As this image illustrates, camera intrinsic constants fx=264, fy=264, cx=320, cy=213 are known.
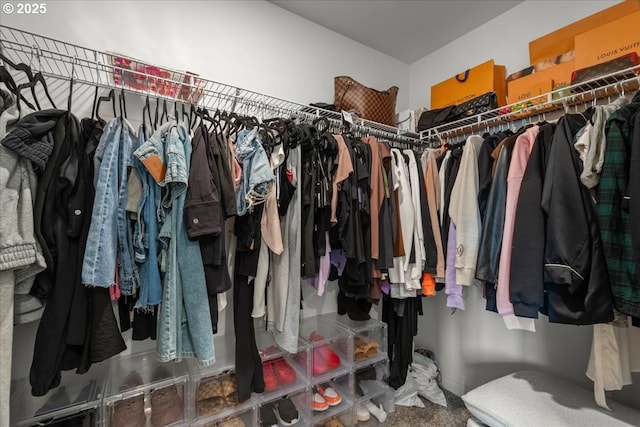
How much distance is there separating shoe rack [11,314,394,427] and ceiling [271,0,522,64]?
208cm

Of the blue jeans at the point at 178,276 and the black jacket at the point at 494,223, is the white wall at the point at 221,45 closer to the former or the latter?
the blue jeans at the point at 178,276

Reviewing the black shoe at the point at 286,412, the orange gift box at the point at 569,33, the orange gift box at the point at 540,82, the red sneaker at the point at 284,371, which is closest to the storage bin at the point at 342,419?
the black shoe at the point at 286,412

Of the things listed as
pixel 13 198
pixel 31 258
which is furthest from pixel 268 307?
pixel 13 198

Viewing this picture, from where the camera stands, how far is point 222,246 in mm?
985

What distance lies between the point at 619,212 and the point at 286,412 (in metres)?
1.63

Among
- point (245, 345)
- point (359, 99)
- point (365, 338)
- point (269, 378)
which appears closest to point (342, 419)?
point (365, 338)

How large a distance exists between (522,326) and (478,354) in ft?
2.84

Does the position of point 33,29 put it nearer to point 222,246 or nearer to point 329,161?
point 222,246

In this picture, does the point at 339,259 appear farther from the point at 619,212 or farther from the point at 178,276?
the point at 619,212

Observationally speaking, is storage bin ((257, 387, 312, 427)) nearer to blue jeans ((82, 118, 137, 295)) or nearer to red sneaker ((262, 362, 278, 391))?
red sneaker ((262, 362, 278, 391))

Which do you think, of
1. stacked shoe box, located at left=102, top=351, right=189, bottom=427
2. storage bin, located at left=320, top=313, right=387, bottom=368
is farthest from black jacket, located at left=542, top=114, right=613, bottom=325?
stacked shoe box, located at left=102, top=351, right=189, bottom=427

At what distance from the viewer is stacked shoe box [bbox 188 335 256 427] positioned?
3.79 ft

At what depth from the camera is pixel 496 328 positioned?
1.72 metres

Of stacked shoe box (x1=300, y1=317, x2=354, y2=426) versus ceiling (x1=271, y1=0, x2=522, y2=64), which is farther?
ceiling (x1=271, y1=0, x2=522, y2=64)
